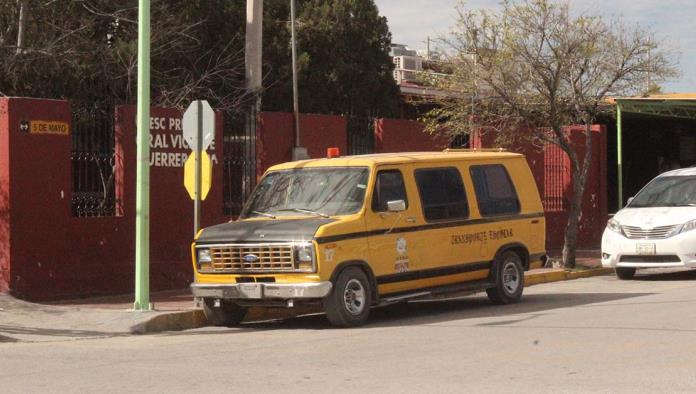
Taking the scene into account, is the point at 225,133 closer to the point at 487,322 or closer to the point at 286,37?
the point at 487,322

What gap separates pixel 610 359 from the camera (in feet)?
32.9

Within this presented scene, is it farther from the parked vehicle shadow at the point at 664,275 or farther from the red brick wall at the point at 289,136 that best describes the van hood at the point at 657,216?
the red brick wall at the point at 289,136

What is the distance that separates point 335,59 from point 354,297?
75.4 feet

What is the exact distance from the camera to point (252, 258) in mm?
13203

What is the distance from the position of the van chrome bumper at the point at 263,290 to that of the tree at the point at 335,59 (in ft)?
58.8

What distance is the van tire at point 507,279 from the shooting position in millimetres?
15391

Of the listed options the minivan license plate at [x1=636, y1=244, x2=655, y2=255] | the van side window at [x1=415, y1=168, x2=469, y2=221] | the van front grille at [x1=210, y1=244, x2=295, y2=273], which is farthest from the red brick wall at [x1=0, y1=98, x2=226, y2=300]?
the minivan license plate at [x1=636, y1=244, x2=655, y2=255]

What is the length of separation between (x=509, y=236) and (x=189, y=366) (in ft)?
21.7

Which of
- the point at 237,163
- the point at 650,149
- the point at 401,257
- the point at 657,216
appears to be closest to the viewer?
the point at 401,257

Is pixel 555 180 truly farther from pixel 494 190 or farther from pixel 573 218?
pixel 494 190

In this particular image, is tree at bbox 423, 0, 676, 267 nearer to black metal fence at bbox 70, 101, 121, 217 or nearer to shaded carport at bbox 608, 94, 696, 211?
black metal fence at bbox 70, 101, 121, 217

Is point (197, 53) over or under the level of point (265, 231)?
over

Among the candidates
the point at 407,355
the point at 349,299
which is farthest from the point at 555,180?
the point at 407,355

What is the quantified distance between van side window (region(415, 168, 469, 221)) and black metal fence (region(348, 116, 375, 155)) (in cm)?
689
